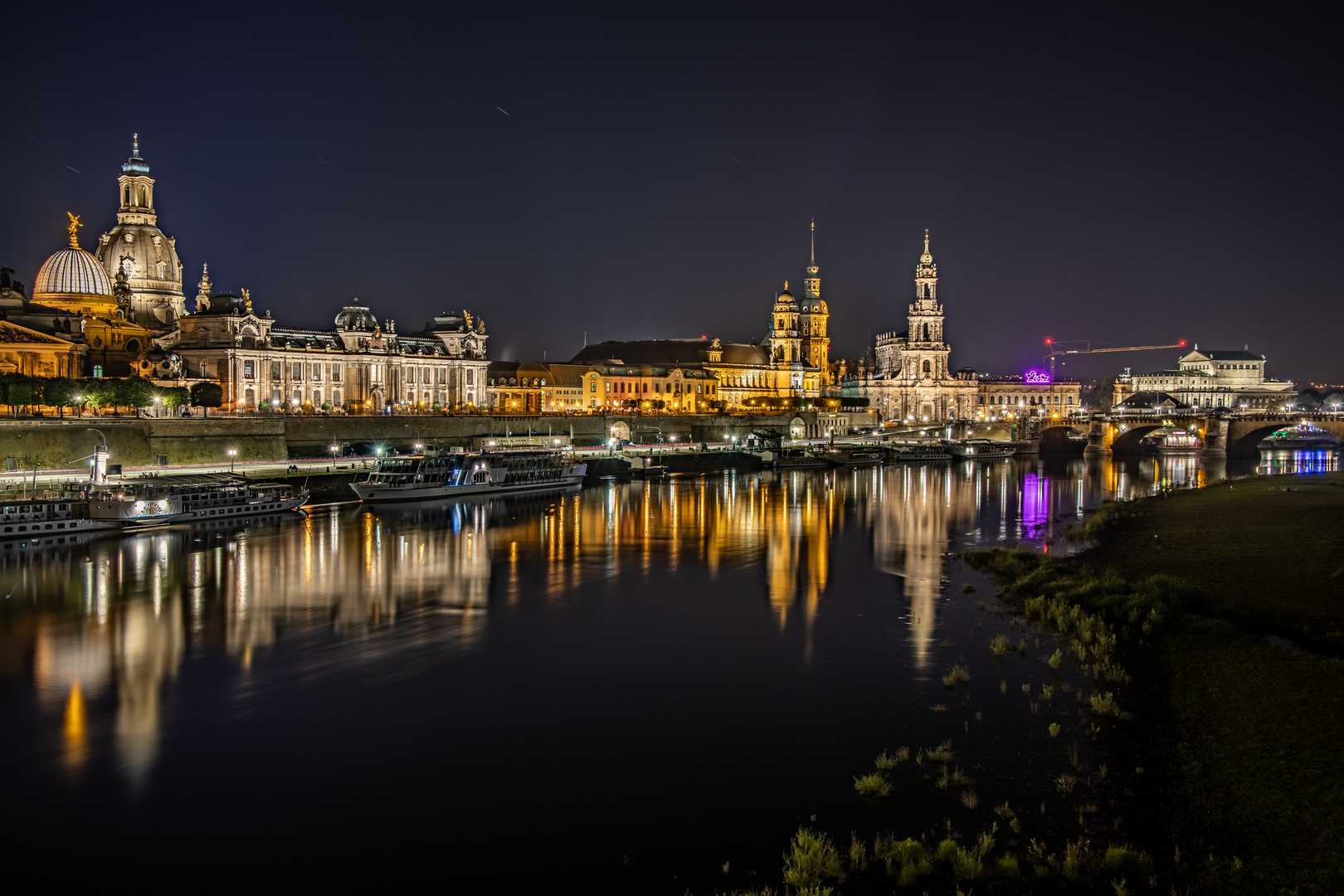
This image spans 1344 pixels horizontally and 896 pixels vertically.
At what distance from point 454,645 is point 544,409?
11032 cm

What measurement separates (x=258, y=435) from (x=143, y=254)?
43.0 metres

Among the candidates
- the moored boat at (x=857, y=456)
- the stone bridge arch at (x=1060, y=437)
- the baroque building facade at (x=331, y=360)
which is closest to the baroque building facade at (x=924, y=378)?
the stone bridge arch at (x=1060, y=437)

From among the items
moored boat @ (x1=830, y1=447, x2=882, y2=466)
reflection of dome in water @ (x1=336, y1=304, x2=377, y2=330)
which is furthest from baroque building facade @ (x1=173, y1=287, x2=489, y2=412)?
moored boat @ (x1=830, y1=447, x2=882, y2=466)

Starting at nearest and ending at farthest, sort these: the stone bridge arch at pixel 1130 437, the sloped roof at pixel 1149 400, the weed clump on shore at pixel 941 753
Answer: the weed clump on shore at pixel 941 753
the stone bridge arch at pixel 1130 437
the sloped roof at pixel 1149 400

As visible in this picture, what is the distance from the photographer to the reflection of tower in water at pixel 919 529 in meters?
28.3

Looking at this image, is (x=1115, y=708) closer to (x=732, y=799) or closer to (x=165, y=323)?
(x=732, y=799)

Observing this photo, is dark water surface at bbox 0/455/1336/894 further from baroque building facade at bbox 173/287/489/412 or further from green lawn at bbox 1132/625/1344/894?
baroque building facade at bbox 173/287/489/412

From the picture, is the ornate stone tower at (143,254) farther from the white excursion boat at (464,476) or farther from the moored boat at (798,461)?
the moored boat at (798,461)

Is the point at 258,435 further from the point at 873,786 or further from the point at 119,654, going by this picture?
the point at 873,786

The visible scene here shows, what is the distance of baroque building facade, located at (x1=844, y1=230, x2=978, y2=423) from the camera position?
564 feet

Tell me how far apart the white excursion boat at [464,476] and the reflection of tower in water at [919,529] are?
2317 centimetres

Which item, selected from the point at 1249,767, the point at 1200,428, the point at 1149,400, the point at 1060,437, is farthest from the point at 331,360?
the point at 1149,400

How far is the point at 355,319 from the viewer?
4230 inches

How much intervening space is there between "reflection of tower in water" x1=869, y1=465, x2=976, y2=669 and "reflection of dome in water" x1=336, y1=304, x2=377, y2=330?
2297 inches
